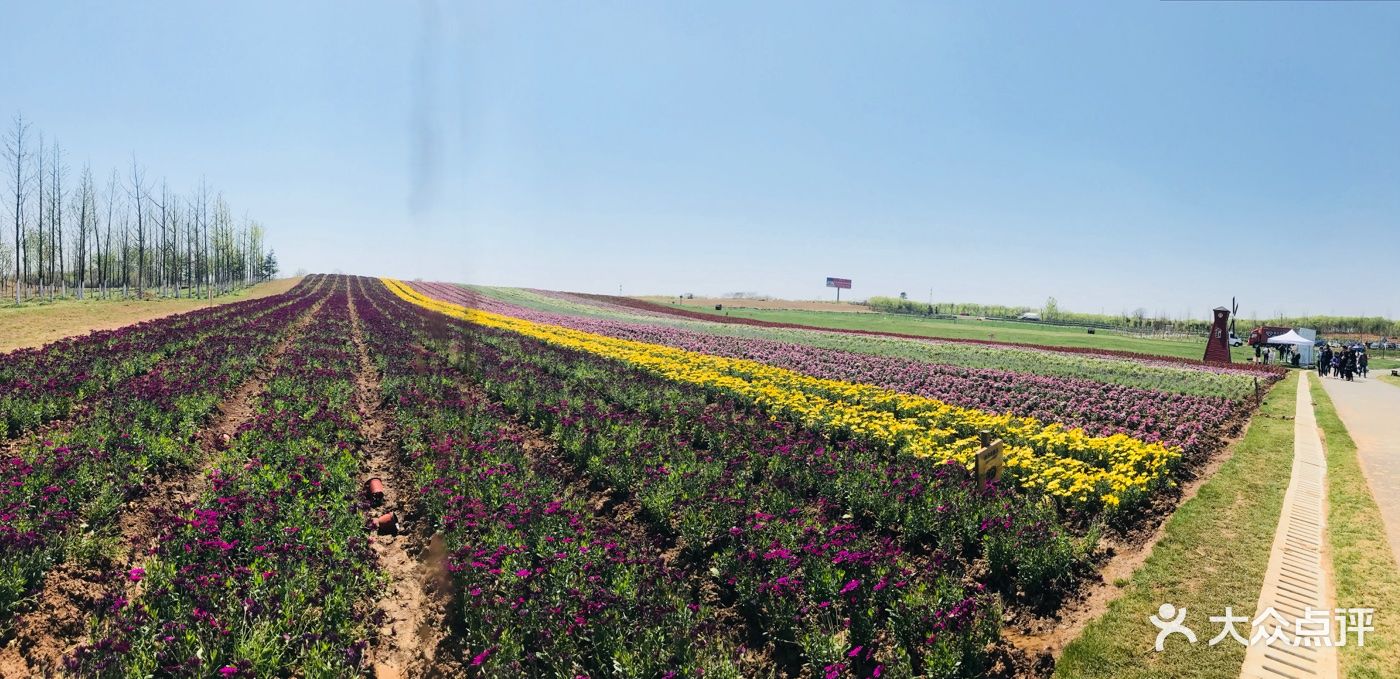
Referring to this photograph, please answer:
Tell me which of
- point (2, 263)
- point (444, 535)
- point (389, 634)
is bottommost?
point (389, 634)

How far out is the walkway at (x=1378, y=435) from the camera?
8.54 metres

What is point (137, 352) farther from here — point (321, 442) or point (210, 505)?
point (210, 505)

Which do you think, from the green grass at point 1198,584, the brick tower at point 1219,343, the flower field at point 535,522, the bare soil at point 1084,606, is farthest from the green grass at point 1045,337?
the bare soil at point 1084,606

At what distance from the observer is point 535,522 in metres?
6.46

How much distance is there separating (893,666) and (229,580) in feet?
17.2

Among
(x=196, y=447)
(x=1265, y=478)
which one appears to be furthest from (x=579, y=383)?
(x=1265, y=478)

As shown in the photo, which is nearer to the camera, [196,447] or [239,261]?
[196,447]

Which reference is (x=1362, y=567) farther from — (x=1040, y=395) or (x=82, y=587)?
(x=82, y=587)

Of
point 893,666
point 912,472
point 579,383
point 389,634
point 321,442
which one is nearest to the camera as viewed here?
point 893,666

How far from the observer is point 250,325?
24453mm

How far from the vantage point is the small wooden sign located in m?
7.89

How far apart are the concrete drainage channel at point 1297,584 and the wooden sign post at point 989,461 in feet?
9.11

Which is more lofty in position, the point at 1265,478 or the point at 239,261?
the point at 239,261

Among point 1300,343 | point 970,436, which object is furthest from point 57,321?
point 1300,343
